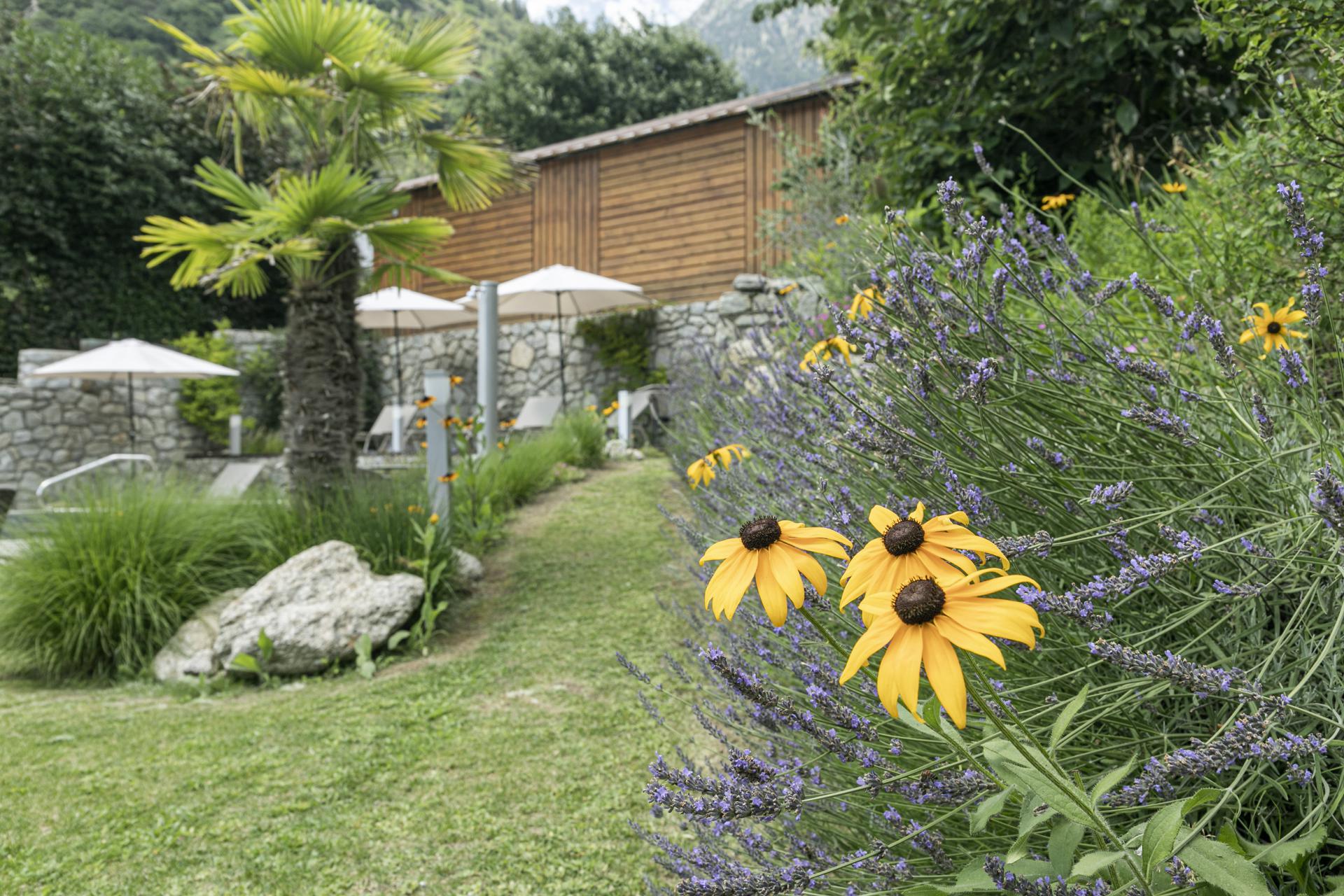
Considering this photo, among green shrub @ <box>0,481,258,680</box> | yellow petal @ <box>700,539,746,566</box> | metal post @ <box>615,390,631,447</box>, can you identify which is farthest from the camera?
metal post @ <box>615,390,631,447</box>

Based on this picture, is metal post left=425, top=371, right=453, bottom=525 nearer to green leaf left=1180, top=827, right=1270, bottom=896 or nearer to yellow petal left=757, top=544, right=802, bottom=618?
yellow petal left=757, top=544, right=802, bottom=618

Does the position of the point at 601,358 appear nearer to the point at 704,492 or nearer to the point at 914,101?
the point at 914,101

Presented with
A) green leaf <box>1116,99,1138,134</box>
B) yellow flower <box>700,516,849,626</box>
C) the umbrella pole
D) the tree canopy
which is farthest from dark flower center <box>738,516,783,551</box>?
the tree canopy

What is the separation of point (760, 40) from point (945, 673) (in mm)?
117032

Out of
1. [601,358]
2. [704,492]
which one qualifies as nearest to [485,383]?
[704,492]

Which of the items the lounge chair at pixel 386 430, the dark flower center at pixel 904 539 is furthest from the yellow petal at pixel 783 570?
the lounge chair at pixel 386 430

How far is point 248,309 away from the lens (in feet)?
53.3

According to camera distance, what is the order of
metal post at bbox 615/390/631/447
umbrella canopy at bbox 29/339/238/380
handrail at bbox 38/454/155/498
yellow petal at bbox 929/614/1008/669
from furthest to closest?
metal post at bbox 615/390/631/447
umbrella canopy at bbox 29/339/238/380
handrail at bbox 38/454/155/498
yellow petal at bbox 929/614/1008/669

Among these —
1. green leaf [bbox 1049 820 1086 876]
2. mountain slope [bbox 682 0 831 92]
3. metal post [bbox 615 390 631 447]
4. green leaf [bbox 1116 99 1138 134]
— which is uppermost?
mountain slope [bbox 682 0 831 92]

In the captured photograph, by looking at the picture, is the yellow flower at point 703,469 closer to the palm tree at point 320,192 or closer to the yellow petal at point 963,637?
the yellow petal at point 963,637

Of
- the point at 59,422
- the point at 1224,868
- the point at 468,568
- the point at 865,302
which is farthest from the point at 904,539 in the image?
the point at 59,422

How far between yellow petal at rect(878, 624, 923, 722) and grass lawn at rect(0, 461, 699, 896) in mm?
1608

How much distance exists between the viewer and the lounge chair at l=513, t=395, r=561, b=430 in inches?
500

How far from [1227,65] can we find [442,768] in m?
4.70
